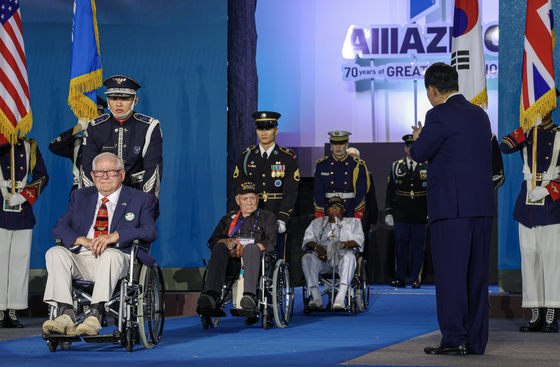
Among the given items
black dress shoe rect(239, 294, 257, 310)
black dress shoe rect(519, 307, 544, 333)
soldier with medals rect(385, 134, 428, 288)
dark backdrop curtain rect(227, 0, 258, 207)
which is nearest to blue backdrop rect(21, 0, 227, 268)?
dark backdrop curtain rect(227, 0, 258, 207)

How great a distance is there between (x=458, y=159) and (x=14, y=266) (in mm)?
3342

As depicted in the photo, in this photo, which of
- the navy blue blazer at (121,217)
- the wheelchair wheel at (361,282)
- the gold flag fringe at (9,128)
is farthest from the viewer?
the wheelchair wheel at (361,282)

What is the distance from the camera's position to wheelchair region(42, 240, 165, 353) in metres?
3.54

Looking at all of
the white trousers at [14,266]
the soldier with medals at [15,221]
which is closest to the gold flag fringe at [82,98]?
the soldier with medals at [15,221]

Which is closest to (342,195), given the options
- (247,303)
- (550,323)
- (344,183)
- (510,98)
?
(344,183)

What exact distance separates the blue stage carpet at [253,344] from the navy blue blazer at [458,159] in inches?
33.5

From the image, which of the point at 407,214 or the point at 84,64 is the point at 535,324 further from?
→ the point at 84,64

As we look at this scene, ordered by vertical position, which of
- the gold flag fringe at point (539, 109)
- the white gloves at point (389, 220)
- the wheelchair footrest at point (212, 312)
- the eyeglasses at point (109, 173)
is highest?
the gold flag fringe at point (539, 109)

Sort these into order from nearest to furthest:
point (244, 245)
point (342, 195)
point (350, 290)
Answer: point (244, 245) → point (350, 290) → point (342, 195)

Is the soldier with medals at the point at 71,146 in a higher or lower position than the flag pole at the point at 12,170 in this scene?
higher

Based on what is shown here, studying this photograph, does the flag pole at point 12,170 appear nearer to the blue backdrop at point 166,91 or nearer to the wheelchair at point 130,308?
the blue backdrop at point 166,91

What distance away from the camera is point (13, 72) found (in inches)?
213

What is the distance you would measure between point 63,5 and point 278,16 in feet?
11.7

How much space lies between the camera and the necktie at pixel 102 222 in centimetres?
392
